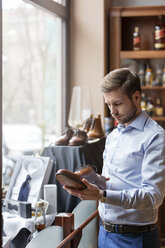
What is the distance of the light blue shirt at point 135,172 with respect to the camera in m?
1.65

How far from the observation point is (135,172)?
178 cm

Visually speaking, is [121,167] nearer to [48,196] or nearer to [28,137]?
[48,196]

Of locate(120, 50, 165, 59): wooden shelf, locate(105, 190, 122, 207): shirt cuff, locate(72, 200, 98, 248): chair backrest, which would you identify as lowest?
locate(72, 200, 98, 248): chair backrest

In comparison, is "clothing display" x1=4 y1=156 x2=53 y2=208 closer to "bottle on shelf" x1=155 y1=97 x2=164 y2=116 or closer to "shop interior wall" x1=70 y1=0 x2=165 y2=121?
"shop interior wall" x1=70 y1=0 x2=165 y2=121

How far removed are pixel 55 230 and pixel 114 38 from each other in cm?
228

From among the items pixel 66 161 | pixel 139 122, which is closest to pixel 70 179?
pixel 139 122

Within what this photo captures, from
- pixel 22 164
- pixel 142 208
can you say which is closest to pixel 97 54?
pixel 22 164

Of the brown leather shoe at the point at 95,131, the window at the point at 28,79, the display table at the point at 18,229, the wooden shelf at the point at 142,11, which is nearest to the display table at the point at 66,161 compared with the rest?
the brown leather shoe at the point at 95,131

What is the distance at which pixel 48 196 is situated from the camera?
238 cm

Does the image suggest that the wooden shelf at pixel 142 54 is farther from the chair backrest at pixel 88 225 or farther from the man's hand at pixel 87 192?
the man's hand at pixel 87 192

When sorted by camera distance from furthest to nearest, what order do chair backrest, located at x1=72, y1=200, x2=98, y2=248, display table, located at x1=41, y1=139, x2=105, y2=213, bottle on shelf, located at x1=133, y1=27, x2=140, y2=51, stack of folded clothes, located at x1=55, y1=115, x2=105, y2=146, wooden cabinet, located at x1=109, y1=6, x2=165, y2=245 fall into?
bottle on shelf, located at x1=133, y1=27, x2=140, y2=51 → wooden cabinet, located at x1=109, y1=6, x2=165, y2=245 → stack of folded clothes, located at x1=55, y1=115, x2=105, y2=146 → display table, located at x1=41, y1=139, x2=105, y2=213 → chair backrest, located at x1=72, y1=200, x2=98, y2=248

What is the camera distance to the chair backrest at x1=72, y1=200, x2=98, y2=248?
2350 mm

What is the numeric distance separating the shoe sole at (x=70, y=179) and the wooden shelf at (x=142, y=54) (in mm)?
2412

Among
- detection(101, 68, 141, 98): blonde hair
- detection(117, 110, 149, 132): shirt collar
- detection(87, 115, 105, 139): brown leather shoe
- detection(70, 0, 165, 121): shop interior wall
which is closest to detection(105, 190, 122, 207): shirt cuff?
detection(117, 110, 149, 132): shirt collar
